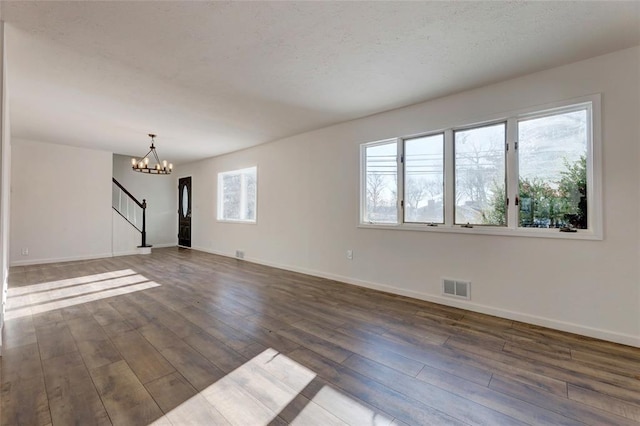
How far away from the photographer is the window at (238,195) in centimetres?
648

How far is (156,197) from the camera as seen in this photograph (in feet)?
28.4

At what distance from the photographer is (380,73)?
2.84 metres

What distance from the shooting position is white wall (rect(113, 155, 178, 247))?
8.07 m

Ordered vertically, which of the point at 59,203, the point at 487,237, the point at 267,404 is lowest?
the point at 267,404

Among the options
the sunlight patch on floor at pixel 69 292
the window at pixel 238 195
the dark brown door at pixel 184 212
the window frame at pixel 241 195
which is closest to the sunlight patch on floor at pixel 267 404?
the sunlight patch on floor at pixel 69 292

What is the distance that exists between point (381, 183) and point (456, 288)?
1.76m

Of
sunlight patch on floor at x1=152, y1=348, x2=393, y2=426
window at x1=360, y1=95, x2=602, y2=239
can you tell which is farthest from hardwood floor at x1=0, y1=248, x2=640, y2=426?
window at x1=360, y1=95, x2=602, y2=239

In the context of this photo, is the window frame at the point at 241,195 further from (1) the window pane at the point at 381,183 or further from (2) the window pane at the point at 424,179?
(2) the window pane at the point at 424,179

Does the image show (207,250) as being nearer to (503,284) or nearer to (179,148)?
(179,148)

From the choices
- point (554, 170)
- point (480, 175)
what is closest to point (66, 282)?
point (480, 175)

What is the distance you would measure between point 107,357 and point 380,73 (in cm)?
356

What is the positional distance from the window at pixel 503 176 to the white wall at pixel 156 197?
294 inches

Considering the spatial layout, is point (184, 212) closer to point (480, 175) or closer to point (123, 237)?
point (123, 237)

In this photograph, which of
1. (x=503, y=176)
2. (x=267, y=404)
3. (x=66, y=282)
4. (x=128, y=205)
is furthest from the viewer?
(x=128, y=205)
